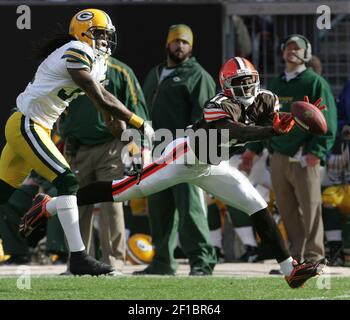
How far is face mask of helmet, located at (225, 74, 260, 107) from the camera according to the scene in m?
7.44

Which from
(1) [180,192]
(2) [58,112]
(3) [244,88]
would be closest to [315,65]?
(1) [180,192]

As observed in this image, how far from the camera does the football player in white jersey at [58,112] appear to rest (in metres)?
7.27

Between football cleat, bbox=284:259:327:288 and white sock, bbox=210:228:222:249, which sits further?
white sock, bbox=210:228:222:249

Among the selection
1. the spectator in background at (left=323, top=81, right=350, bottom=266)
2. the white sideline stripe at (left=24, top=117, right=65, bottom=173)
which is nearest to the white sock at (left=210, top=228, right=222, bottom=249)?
the spectator in background at (left=323, top=81, right=350, bottom=266)

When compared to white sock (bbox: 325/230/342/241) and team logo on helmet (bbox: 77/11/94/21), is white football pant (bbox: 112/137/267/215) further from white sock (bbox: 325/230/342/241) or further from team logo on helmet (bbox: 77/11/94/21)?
white sock (bbox: 325/230/342/241)

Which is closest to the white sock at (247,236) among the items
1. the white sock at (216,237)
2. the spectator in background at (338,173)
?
the white sock at (216,237)

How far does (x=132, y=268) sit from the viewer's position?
991 cm

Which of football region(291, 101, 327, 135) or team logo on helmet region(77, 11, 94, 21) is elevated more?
team logo on helmet region(77, 11, 94, 21)

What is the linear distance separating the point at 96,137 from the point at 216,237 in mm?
2063

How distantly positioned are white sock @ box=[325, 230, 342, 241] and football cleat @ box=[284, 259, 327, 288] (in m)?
3.02

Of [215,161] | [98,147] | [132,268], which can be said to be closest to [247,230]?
[132,268]

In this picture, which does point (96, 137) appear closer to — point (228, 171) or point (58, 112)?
point (58, 112)

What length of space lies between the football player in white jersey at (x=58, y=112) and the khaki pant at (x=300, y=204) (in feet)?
6.87
